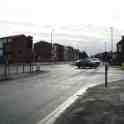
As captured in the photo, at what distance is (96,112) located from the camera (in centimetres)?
904

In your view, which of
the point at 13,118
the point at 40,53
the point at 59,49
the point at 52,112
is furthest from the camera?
the point at 59,49

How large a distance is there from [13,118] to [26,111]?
1190 mm

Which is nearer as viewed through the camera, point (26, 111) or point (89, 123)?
point (89, 123)

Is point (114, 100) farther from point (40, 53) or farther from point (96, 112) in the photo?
point (40, 53)

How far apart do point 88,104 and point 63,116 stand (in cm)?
177

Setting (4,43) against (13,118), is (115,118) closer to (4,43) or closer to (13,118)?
(13,118)

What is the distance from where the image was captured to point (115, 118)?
320 inches

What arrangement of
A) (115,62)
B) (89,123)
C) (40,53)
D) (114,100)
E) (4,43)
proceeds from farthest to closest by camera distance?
(40,53) < (115,62) < (4,43) < (114,100) < (89,123)

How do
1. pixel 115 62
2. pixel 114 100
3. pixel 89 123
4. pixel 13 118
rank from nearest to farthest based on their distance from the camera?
1. pixel 89 123
2. pixel 13 118
3. pixel 114 100
4. pixel 115 62

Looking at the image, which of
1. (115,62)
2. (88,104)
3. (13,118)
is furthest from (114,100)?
(115,62)

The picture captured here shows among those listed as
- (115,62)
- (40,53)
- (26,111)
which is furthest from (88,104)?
(40,53)

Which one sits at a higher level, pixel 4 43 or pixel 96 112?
pixel 4 43

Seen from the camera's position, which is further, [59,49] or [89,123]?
[59,49]

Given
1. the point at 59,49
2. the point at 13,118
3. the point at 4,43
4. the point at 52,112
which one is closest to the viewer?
the point at 13,118
